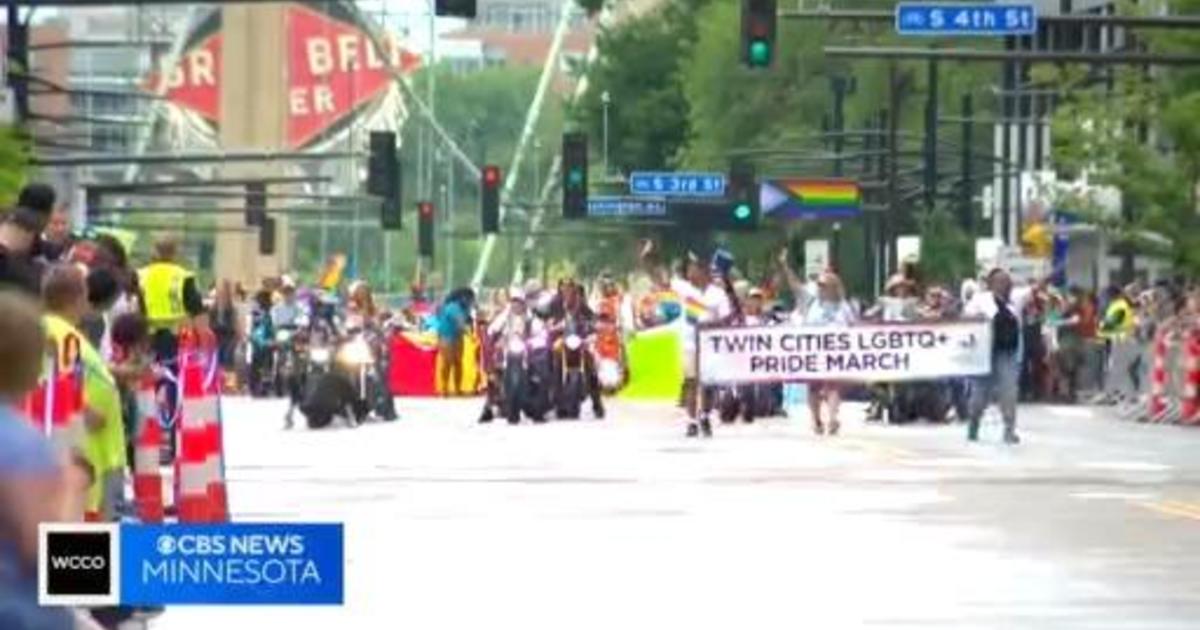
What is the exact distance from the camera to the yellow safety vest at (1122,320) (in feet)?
181

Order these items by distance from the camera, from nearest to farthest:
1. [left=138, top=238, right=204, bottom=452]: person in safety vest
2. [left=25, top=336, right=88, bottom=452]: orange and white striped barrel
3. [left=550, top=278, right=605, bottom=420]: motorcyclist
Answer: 1. [left=25, top=336, right=88, bottom=452]: orange and white striped barrel
2. [left=138, top=238, right=204, bottom=452]: person in safety vest
3. [left=550, top=278, right=605, bottom=420]: motorcyclist

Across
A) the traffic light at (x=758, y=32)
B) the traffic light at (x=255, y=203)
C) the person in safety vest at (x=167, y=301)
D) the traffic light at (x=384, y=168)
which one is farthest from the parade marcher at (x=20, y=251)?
the traffic light at (x=255, y=203)

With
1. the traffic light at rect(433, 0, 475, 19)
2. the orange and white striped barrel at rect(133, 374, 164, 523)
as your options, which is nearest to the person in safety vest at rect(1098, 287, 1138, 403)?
the traffic light at rect(433, 0, 475, 19)

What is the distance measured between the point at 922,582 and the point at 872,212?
228 feet

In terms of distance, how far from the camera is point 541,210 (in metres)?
154

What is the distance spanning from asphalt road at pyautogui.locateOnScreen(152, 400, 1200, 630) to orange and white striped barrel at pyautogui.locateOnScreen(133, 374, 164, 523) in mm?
529

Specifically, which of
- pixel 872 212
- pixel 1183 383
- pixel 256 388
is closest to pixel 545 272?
pixel 872 212

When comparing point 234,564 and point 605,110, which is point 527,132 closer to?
point 605,110

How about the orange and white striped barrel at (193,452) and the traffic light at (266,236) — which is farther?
the traffic light at (266,236)

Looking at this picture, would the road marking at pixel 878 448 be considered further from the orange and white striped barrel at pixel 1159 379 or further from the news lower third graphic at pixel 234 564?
the news lower third graphic at pixel 234 564

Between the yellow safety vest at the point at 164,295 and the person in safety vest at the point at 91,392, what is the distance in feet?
30.1

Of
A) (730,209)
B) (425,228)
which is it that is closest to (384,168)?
(730,209)

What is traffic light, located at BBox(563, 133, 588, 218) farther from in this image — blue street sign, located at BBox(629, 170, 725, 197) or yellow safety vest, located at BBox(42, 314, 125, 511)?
yellow safety vest, located at BBox(42, 314, 125, 511)

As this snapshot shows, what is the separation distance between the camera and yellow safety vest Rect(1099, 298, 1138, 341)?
2173 inches
